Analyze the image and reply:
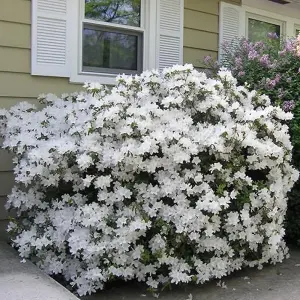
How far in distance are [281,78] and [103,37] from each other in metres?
1.97

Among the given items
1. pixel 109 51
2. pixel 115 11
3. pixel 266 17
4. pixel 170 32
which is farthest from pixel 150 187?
pixel 266 17

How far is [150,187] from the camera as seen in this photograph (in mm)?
3303

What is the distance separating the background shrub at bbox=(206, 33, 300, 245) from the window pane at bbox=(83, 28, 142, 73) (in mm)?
1148

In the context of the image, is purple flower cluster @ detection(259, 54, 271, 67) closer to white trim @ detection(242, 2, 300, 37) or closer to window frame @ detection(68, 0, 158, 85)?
window frame @ detection(68, 0, 158, 85)

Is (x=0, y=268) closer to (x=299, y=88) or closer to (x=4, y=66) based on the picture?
(x=4, y=66)

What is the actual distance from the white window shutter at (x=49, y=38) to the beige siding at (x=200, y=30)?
65.2 inches

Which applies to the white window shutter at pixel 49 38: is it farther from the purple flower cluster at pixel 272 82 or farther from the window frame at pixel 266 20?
the window frame at pixel 266 20

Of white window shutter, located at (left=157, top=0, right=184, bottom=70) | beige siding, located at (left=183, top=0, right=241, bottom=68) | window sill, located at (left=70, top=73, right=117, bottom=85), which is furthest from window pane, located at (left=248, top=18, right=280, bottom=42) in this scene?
window sill, located at (left=70, top=73, right=117, bottom=85)

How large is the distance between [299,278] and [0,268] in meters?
2.35

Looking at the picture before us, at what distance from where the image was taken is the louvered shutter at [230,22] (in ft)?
19.4

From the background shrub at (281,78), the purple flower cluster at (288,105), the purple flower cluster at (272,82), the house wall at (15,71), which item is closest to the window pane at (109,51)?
the house wall at (15,71)

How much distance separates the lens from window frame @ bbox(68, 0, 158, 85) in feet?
15.3

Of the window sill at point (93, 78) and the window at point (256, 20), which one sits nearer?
the window sill at point (93, 78)

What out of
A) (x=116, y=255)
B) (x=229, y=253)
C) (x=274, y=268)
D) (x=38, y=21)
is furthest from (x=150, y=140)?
(x=38, y=21)
